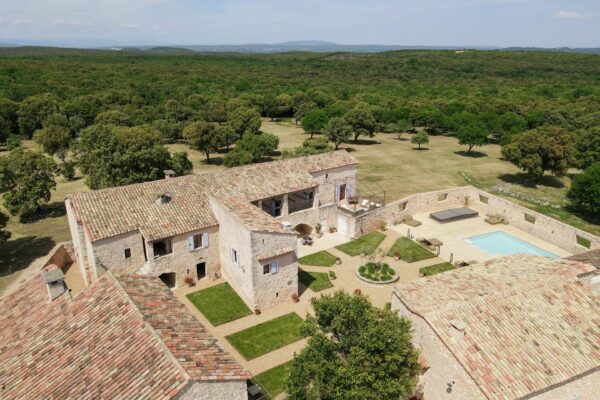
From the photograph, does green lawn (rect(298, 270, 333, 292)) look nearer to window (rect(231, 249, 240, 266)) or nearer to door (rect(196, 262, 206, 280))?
window (rect(231, 249, 240, 266))

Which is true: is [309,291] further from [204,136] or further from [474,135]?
[474,135]

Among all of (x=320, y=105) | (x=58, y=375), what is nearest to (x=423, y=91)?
(x=320, y=105)

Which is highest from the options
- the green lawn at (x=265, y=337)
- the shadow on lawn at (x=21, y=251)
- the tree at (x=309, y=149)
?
the tree at (x=309, y=149)

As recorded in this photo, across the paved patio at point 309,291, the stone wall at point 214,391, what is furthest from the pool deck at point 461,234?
the stone wall at point 214,391

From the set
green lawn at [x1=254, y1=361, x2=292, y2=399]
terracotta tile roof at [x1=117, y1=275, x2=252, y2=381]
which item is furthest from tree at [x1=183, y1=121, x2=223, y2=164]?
green lawn at [x1=254, y1=361, x2=292, y2=399]

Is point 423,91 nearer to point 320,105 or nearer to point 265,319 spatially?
point 320,105

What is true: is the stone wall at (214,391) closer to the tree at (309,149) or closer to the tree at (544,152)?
the tree at (309,149)
